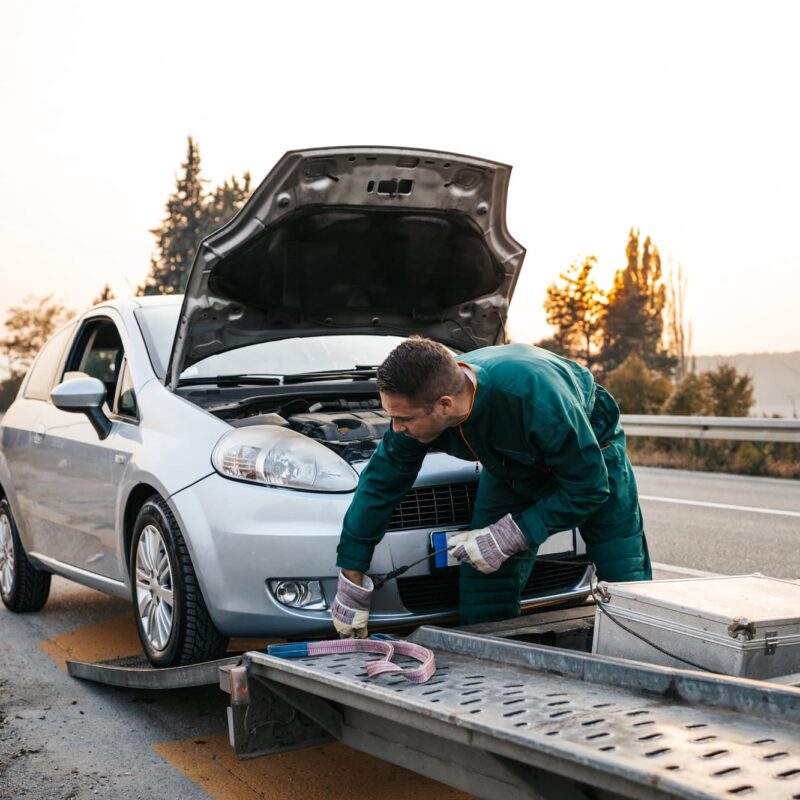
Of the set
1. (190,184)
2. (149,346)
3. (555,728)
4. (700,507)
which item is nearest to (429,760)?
(555,728)

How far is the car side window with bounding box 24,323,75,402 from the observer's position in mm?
5910

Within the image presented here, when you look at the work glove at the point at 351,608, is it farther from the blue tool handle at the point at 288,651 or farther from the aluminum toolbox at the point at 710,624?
the aluminum toolbox at the point at 710,624

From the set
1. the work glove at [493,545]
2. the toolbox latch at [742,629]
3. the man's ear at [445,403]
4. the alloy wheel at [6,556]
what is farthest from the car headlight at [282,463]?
the alloy wheel at [6,556]

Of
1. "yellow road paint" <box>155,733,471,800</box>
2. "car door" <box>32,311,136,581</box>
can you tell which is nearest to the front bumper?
"yellow road paint" <box>155,733,471,800</box>

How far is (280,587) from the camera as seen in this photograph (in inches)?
147

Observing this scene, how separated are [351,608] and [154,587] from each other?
3.33ft

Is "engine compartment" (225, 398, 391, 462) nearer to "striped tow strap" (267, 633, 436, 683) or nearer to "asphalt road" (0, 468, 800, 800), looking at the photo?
"striped tow strap" (267, 633, 436, 683)

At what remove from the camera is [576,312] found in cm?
4275

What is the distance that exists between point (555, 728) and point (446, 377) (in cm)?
130

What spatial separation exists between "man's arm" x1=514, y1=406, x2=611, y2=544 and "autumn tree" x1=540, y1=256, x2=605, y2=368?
126 feet

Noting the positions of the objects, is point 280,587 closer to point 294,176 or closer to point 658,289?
point 294,176

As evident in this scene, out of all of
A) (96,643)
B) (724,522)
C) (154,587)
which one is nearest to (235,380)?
(154,587)

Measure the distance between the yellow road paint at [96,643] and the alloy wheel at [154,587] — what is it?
82 cm

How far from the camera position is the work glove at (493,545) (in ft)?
11.1
